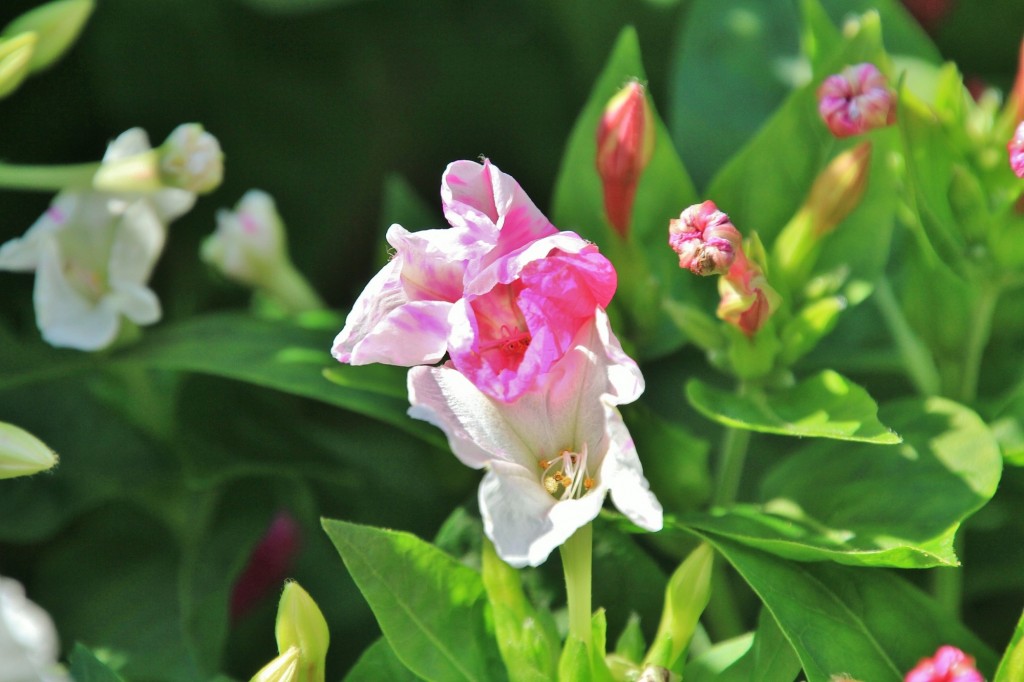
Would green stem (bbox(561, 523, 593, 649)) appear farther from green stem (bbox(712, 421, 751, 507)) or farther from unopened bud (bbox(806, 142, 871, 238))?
unopened bud (bbox(806, 142, 871, 238))

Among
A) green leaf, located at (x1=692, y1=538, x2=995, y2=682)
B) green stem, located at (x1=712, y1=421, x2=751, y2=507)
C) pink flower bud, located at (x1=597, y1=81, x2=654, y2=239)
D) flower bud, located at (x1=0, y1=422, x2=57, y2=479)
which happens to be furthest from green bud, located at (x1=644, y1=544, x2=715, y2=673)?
flower bud, located at (x1=0, y1=422, x2=57, y2=479)

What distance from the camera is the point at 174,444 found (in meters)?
1.00

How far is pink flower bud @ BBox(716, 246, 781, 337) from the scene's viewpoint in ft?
2.51

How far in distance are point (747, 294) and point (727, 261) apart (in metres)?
0.06

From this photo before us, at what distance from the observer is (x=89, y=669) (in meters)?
0.72

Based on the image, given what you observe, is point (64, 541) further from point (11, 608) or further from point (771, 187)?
point (771, 187)

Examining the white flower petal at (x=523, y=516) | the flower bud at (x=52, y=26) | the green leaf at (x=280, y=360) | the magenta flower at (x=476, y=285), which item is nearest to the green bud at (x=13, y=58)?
the flower bud at (x=52, y=26)

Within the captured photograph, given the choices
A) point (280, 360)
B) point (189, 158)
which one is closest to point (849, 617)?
point (280, 360)

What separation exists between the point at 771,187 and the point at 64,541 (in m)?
0.64

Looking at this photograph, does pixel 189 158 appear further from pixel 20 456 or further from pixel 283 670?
pixel 283 670

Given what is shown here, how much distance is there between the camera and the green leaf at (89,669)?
28.2 inches

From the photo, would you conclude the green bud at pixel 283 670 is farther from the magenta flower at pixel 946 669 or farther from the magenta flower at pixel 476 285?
the magenta flower at pixel 946 669

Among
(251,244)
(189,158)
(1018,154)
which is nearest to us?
(1018,154)

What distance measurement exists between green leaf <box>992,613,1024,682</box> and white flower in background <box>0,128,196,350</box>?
0.61 meters
